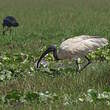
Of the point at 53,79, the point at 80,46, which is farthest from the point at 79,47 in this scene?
the point at 53,79

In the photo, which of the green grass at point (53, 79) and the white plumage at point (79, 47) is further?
the white plumage at point (79, 47)

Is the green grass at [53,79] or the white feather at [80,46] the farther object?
the white feather at [80,46]

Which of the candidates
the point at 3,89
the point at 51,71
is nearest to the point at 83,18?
the point at 51,71

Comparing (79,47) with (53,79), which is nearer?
(53,79)

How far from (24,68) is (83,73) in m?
1.46

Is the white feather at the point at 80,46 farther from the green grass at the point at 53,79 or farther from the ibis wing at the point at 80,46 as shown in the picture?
the green grass at the point at 53,79

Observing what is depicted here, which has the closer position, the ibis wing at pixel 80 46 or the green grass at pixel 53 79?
the green grass at pixel 53 79

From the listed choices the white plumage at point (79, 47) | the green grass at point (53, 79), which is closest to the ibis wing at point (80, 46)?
the white plumage at point (79, 47)

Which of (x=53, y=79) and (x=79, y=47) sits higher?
(x=79, y=47)

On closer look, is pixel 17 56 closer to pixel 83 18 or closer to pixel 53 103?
pixel 53 103

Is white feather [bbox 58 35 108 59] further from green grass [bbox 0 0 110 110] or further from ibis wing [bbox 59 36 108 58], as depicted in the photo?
green grass [bbox 0 0 110 110]

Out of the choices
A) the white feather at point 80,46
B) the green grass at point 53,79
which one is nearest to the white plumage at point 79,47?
the white feather at point 80,46

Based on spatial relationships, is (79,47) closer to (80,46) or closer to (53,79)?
(80,46)

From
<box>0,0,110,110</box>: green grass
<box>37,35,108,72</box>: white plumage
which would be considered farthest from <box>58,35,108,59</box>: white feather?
<box>0,0,110,110</box>: green grass
